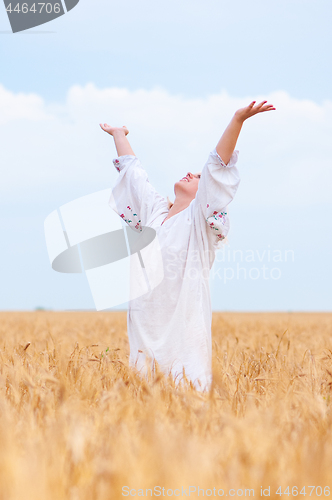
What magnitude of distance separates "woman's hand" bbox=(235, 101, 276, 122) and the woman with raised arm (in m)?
0.14

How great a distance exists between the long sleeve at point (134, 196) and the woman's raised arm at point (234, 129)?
65 cm

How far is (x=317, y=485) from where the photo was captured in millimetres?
985

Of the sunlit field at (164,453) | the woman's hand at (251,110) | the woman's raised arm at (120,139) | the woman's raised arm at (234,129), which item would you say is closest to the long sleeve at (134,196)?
the woman's raised arm at (120,139)

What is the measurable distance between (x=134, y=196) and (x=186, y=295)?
0.75 meters

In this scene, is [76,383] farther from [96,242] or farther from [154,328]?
[96,242]

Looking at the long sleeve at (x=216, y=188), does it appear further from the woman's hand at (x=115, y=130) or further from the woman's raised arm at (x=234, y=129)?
the woman's hand at (x=115, y=130)

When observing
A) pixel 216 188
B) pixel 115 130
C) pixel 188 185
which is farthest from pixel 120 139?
pixel 216 188

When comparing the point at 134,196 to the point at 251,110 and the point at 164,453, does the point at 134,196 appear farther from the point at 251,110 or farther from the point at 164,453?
the point at 164,453

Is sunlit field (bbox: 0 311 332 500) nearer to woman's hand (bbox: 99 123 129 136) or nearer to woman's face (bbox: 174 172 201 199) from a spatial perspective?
woman's face (bbox: 174 172 201 199)

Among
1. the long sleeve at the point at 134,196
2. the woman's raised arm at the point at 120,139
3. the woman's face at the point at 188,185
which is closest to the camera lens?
the woman's face at the point at 188,185

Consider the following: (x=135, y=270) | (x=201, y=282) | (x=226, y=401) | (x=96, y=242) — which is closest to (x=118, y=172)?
(x=96, y=242)

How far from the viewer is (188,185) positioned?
9.41 feet

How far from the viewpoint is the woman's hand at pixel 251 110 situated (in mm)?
2357

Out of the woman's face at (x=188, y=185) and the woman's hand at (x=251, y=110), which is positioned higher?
the woman's hand at (x=251, y=110)
